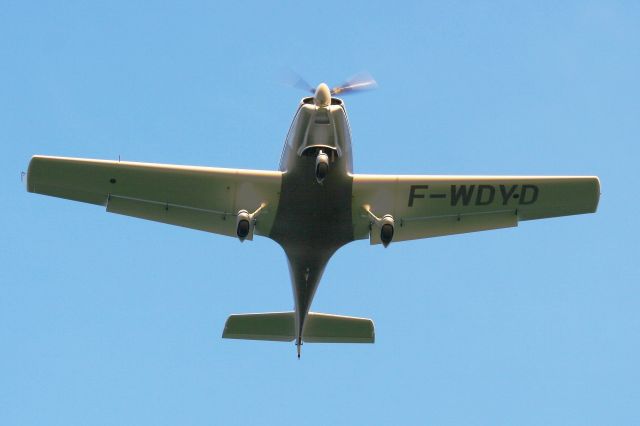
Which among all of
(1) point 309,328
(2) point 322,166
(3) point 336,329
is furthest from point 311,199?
(3) point 336,329

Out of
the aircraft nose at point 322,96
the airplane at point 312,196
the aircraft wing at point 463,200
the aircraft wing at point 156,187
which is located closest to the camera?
the aircraft nose at point 322,96

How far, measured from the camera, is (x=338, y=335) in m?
31.9

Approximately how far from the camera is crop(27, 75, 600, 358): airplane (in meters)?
27.0

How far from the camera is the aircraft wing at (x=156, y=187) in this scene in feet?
90.8

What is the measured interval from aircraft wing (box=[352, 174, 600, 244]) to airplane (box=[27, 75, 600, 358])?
27mm

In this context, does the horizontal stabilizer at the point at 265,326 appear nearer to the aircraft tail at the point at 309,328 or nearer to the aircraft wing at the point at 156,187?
the aircraft tail at the point at 309,328

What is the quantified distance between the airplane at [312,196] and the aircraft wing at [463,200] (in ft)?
0.09

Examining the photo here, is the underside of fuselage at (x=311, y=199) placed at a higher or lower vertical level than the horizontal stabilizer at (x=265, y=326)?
Result: higher

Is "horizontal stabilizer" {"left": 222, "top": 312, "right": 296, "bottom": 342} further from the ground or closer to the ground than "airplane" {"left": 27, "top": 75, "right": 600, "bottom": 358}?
closer to the ground

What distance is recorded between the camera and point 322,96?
2569 cm

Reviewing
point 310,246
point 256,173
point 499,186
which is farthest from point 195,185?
point 499,186

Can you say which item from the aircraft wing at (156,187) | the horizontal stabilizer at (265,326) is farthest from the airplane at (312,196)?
the horizontal stabilizer at (265,326)

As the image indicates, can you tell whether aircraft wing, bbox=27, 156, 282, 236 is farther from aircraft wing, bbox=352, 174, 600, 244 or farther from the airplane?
aircraft wing, bbox=352, 174, 600, 244

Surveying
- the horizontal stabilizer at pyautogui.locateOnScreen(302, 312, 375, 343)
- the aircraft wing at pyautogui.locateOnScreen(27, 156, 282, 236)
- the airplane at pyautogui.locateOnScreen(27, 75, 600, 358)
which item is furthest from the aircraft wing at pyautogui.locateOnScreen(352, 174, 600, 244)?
the horizontal stabilizer at pyautogui.locateOnScreen(302, 312, 375, 343)
